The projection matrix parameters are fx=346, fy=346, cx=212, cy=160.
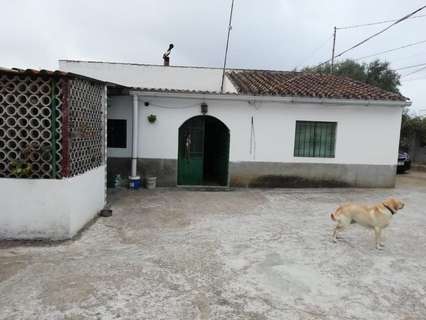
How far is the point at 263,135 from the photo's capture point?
1059 cm

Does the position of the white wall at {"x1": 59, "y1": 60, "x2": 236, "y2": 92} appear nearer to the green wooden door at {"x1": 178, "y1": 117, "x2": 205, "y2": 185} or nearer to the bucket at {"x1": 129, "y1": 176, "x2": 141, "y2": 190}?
the green wooden door at {"x1": 178, "y1": 117, "x2": 205, "y2": 185}

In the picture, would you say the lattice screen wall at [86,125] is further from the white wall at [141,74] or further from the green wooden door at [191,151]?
the white wall at [141,74]

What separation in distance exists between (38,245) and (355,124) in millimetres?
9460

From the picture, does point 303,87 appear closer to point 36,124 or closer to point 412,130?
point 36,124

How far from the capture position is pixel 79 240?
5523 millimetres

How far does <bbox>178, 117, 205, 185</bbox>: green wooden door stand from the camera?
426 inches

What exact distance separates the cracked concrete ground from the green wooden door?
3545 millimetres

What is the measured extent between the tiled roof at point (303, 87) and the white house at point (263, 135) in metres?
0.05

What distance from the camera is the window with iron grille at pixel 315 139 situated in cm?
1081

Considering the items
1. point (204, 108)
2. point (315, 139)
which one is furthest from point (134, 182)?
point (315, 139)

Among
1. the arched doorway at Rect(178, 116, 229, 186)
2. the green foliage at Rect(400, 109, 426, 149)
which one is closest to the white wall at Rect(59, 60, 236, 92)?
the arched doorway at Rect(178, 116, 229, 186)

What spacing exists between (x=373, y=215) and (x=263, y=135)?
5.53 meters

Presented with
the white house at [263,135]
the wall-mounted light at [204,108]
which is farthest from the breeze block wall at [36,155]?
the wall-mounted light at [204,108]

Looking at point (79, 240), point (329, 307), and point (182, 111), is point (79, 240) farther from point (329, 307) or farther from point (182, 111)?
point (182, 111)
